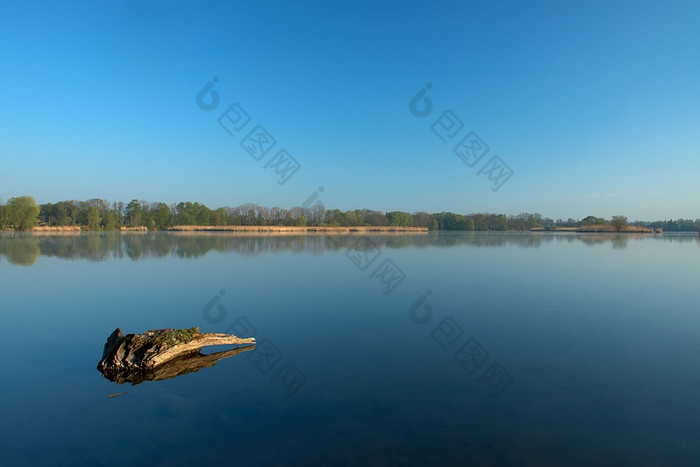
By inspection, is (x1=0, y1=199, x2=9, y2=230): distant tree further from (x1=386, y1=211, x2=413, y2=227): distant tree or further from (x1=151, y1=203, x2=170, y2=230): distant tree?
(x1=386, y1=211, x2=413, y2=227): distant tree

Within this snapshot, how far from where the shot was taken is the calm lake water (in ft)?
10.2

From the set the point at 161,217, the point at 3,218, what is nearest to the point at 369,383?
the point at 3,218

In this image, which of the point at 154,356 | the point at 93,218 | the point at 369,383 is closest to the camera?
the point at 369,383

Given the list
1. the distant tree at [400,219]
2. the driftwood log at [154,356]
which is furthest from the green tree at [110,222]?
the driftwood log at [154,356]

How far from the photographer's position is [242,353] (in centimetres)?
540

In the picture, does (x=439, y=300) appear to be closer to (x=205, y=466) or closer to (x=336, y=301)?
(x=336, y=301)

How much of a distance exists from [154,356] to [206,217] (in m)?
76.1

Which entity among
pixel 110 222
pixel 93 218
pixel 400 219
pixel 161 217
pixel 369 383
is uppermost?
pixel 400 219

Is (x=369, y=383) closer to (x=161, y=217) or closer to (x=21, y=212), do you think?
(x=21, y=212)

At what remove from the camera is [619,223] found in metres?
75.2

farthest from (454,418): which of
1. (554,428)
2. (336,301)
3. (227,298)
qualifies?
(227,298)

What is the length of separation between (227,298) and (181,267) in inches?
263

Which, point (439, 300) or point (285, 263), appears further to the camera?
point (285, 263)

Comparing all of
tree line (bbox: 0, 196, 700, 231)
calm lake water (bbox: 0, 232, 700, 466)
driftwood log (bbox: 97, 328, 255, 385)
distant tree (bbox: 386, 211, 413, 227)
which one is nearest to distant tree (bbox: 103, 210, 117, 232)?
tree line (bbox: 0, 196, 700, 231)
